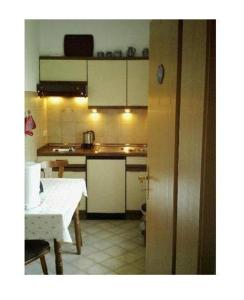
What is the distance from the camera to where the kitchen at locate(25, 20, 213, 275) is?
4.42m

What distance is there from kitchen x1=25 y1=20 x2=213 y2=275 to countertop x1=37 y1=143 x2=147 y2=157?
0.01m

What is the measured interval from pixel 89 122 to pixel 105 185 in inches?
39.4

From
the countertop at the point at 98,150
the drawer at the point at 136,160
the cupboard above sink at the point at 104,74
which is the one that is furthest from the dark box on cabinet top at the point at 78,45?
the drawer at the point at 136,160

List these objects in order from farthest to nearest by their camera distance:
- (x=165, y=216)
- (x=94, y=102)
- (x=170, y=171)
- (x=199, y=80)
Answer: (x=94, y=102)
(x=165, y=216)
(x=170, y=171)
(x=199, y=80)

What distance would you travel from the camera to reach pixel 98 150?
466 cm

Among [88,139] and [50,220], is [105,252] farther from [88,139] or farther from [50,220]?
[88,139]

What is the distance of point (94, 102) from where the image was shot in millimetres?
4684

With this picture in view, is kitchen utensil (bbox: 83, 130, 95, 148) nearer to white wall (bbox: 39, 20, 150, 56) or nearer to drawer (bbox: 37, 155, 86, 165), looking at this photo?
drawer (bbox: 37, 155, 86, 165)

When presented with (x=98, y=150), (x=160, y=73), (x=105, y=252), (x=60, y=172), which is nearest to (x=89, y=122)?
(x=98, y=150)
